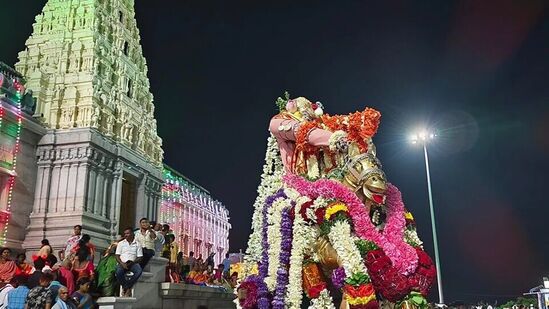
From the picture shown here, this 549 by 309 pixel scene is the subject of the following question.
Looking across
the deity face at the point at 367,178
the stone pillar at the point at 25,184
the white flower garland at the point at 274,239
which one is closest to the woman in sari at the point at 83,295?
the white flower garland at the point at 274,239

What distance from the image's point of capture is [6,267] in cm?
1035

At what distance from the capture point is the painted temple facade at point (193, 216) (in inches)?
1871

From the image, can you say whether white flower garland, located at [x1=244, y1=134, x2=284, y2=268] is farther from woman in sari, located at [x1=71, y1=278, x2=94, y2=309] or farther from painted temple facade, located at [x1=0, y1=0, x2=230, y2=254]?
painted temple facade, located at [x1=0, y1=0, x2=230, y2=254]

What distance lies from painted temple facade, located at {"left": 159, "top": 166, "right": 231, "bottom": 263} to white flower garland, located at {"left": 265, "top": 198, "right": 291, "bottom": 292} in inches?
1454

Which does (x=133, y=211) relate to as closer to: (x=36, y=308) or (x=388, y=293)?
(x=36, y=308)

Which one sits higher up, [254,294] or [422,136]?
[422,136]

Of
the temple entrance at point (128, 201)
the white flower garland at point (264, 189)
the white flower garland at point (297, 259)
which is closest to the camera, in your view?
the white flower garland at point (297, 259)

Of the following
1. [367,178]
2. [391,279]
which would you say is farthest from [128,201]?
[391,279]

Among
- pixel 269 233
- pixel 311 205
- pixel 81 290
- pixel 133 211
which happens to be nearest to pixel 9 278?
pixel 81 290

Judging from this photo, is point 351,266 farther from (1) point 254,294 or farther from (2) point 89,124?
(2) point 89,124

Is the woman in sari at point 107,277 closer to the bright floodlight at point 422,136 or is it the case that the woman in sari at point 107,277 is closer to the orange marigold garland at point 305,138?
the orange marigold garland at point 305,138

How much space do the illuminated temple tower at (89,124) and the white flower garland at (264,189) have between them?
18685 mm

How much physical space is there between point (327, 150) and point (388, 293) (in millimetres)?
2140

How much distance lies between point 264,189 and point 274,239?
1.38m
